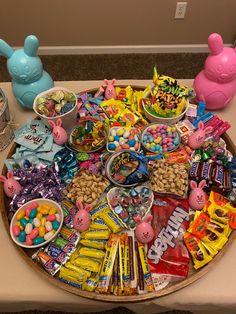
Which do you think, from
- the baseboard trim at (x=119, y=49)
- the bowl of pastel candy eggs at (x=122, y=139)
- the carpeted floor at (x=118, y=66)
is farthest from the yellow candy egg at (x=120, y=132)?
the baseboard trim at (x=119, y=49)

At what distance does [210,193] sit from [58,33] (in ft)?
5.52

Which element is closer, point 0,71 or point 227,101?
point 227,101

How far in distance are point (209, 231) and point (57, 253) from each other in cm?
44

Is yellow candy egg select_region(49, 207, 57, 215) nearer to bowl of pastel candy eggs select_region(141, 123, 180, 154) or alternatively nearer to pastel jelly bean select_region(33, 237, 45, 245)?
pastel jelly bean select_region(33, 237, 45, 245)

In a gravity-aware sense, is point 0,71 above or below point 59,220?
below

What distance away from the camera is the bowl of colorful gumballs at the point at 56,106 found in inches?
43.8

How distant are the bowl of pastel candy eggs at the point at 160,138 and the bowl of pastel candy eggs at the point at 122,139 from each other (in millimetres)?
29

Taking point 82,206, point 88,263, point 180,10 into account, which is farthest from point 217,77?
point 180,10

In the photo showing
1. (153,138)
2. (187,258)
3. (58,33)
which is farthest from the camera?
(58,33)

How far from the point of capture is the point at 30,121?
1177 millimetres

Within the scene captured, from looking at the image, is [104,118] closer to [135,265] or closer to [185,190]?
[185,190]

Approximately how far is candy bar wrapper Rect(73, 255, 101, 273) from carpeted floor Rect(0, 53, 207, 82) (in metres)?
1.57

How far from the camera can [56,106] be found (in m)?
1.12

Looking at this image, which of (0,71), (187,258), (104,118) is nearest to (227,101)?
(104,118)
